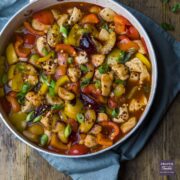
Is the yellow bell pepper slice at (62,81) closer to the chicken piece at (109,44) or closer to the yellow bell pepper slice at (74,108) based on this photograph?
the yellow bell pepper slice at (74,108)

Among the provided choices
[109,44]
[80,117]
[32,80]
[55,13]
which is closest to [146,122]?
[80,117]

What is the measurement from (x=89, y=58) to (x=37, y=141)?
0.58 metres

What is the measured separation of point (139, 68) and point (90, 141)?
515 mm

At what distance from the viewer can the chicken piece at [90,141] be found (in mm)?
2629

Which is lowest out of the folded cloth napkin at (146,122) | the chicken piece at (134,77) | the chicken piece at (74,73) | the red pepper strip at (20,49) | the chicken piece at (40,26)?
Result: the folded cloth napkin at (146,122)

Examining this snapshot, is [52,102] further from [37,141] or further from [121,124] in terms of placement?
[121,124]

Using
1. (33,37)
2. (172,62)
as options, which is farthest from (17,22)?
(172,62)

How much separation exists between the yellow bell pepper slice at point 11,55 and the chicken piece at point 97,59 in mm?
468

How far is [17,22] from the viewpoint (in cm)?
277

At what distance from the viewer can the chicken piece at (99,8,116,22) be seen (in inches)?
107

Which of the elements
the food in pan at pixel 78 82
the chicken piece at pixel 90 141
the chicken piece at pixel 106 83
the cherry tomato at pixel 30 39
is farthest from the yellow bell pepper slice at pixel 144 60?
the cherry tomato at pixel 30 39

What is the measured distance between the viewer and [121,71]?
104 inches

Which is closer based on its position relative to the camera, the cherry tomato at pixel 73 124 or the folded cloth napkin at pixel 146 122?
the cherry tomato at pixel 73 124

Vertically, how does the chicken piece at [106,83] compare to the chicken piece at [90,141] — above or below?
above
